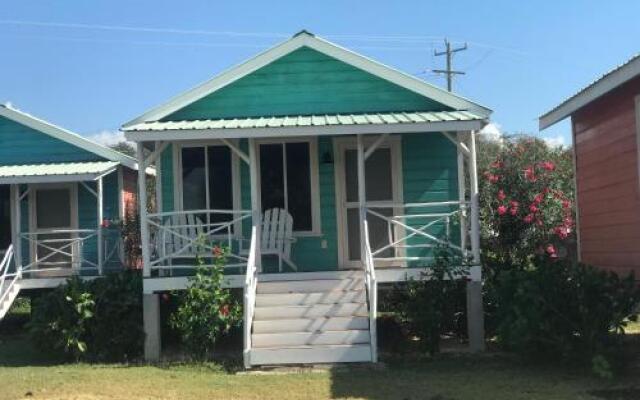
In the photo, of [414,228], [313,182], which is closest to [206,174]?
[313,182]

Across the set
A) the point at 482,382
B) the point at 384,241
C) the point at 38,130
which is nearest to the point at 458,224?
the point at 384,241

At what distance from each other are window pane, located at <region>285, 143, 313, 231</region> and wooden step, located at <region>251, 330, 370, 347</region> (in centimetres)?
289

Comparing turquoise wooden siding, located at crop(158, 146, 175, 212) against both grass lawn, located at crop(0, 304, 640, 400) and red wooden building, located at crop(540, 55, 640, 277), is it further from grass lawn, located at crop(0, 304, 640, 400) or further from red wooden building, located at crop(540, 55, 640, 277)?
red wooden building, located at crop(540, 55, 640, 277)

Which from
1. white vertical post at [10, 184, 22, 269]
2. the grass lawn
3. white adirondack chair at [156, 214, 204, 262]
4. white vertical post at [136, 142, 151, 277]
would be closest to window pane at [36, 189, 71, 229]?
white vertical post at [10, 184, 22, 269]

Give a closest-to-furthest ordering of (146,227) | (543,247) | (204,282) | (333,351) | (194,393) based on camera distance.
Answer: (194,393) → (333,351) → (204,282) → (146,227) → (543,247)

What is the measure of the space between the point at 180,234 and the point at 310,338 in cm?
319

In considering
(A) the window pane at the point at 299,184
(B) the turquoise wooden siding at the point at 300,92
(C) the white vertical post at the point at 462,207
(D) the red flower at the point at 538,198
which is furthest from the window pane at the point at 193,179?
(D) the red flower at the point at 538,198

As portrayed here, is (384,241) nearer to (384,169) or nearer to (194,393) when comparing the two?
(384,169)

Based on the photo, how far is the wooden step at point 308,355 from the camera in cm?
963

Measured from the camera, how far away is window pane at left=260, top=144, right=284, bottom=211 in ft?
41.0

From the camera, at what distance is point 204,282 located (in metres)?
10.4

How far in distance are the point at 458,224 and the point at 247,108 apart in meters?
4.11

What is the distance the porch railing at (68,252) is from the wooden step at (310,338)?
5224 millimetres

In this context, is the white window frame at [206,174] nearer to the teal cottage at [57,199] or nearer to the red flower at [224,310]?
the red flower at [224,310]
